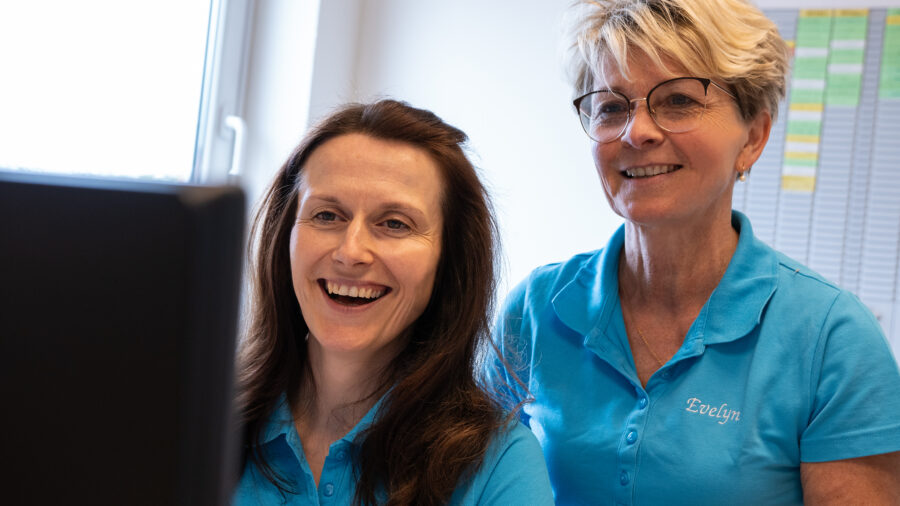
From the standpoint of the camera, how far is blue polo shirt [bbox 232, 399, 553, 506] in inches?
47.0

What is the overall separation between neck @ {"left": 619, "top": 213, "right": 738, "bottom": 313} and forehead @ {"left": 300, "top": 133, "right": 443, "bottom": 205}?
0.43m

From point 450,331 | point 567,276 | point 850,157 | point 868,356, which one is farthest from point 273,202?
point 850,157

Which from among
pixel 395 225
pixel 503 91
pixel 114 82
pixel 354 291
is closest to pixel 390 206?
pixel 395 225

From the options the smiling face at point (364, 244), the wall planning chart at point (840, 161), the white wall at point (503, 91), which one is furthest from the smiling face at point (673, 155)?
the white wall at point (503, 91)

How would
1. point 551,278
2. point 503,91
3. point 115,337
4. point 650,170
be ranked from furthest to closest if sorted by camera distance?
point 503,91
point 551,278
point 650,170
point 115,337

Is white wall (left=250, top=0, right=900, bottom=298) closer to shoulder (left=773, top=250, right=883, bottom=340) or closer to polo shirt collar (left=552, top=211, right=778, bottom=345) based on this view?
polo shirt collar (left=552, top=211, right=778, bottom=345)

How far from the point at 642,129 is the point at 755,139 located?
243mm

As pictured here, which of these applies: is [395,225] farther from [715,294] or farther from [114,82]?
[114,82]

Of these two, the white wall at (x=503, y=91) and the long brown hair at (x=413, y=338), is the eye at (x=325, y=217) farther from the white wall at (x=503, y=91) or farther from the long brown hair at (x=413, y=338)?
the white wall at (x=503, y=91)

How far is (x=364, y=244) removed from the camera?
1233 millimetres

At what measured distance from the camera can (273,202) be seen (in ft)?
4.68

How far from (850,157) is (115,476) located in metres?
Answer: 2.46

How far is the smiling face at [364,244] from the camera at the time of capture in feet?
4.10

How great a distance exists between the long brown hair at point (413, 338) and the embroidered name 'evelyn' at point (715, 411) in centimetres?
32
